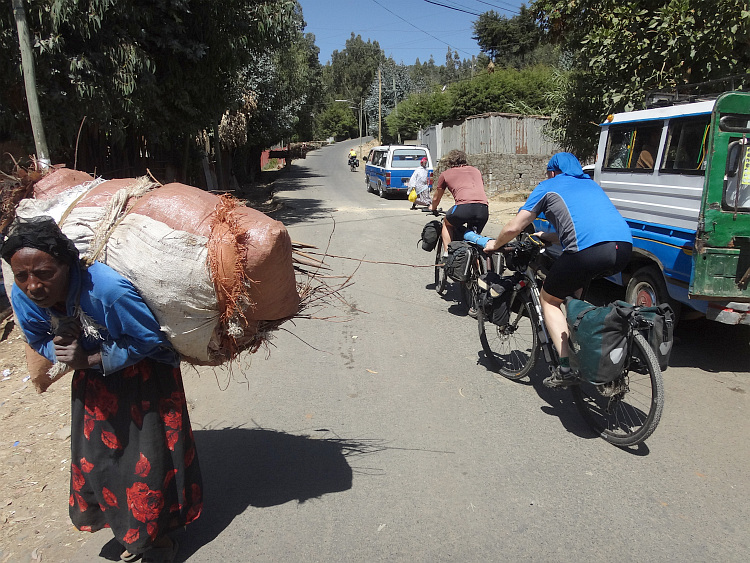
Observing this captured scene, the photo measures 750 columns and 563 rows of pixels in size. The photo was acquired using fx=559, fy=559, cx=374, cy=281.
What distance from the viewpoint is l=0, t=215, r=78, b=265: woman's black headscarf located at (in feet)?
6.99

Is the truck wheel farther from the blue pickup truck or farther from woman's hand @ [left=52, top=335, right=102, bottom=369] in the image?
the blue pickup truck

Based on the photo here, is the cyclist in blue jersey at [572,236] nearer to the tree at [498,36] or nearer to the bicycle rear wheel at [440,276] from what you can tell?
the bicycle rear wheel at [440,276]

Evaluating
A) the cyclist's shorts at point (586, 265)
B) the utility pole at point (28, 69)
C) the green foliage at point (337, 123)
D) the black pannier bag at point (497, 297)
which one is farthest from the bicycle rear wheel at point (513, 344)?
the green foliage at point (337, 123)

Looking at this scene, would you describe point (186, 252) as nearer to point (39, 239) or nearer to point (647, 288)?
point (39, 239)

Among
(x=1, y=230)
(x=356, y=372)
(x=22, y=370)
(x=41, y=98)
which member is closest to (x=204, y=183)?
(x=41, y=98)

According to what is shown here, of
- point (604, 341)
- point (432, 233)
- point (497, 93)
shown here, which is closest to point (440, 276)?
point (432, 233)

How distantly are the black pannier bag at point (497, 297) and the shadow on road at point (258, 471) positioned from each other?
1.62 metres

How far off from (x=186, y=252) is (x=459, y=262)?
165 inches

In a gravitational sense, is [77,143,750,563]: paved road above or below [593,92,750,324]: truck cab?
below

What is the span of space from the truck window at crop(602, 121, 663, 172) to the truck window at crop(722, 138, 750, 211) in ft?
4.12

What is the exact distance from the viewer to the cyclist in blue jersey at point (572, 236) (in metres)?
3.67

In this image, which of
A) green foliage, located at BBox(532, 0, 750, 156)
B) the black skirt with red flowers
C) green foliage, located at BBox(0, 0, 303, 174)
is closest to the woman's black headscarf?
the black skirt with red flowers

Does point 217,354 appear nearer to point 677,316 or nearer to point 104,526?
point 104,526

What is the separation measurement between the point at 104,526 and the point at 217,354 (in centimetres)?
106
